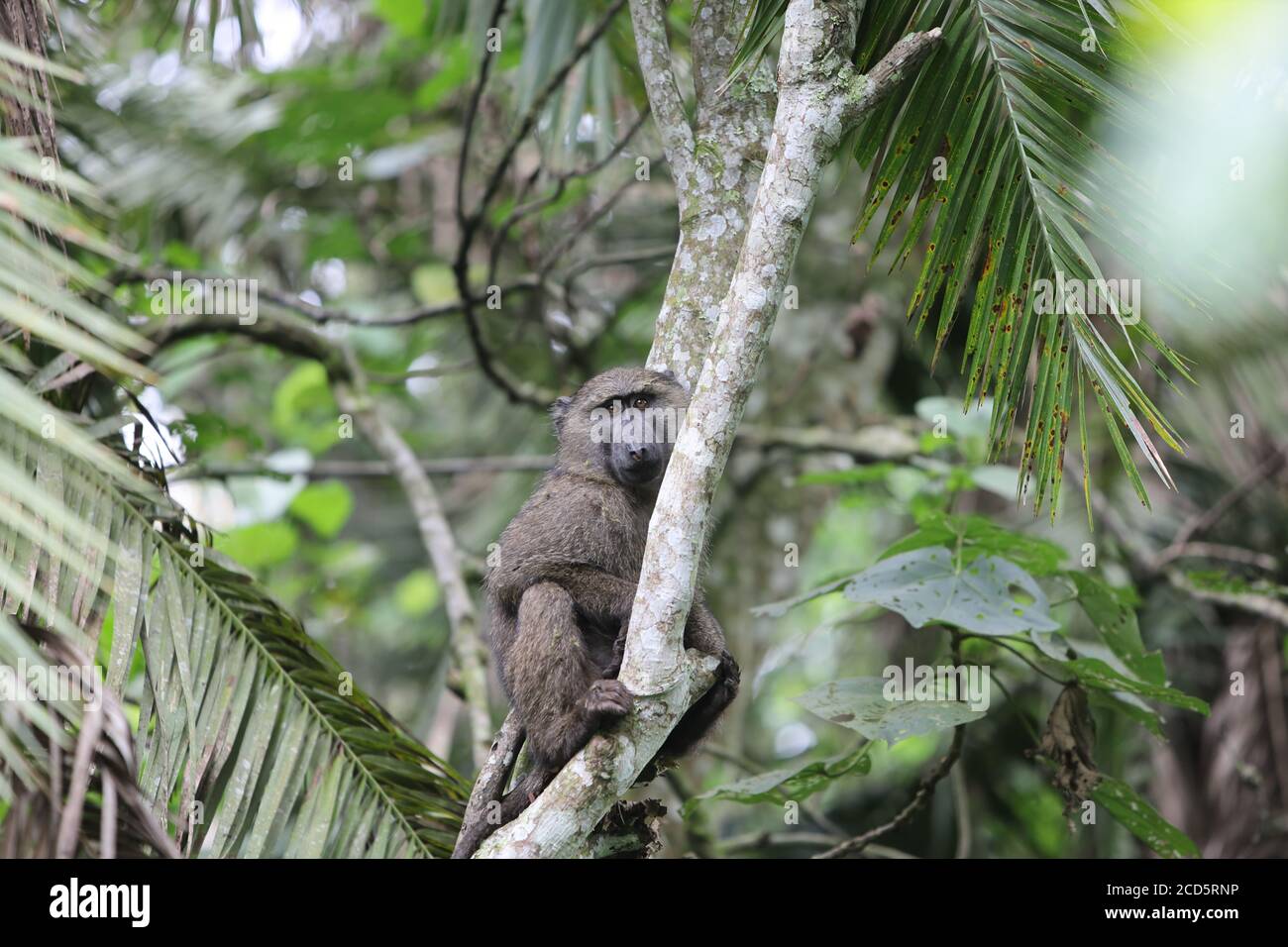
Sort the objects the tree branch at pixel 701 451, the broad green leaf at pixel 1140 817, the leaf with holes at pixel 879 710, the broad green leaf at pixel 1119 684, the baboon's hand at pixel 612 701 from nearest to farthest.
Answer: the tree branch at pixel 701 451 < the baboon's hand at pixel 612 701 < the leaf with holes at pixel 879 710 < the broad green leaf at pixel 1119 684 < the broad green leaf at pixel 1140 817

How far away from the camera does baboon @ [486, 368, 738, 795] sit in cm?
408

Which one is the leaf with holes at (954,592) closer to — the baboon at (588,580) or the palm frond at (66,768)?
the baboon at (588,580)

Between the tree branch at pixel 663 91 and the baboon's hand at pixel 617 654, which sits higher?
the tree branch at pixel 663 91

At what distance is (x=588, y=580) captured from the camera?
452cm

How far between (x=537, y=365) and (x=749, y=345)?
6323mm

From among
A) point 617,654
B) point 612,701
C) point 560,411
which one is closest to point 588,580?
point 617,654

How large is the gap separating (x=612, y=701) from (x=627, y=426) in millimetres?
1691

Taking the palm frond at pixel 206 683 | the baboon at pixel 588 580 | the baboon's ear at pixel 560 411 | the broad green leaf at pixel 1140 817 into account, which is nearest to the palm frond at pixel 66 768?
the palm frond at pixel 206 683

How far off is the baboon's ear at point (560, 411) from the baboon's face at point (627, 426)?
0.10 meters

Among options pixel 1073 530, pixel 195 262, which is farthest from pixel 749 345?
pixel 195 262

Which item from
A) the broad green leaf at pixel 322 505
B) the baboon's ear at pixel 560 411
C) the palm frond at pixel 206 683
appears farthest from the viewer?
the broad green leaf at pixel 322 505

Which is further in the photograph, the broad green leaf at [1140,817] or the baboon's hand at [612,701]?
the broad green leaf at [1140,817]

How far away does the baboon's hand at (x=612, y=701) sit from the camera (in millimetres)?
3598
